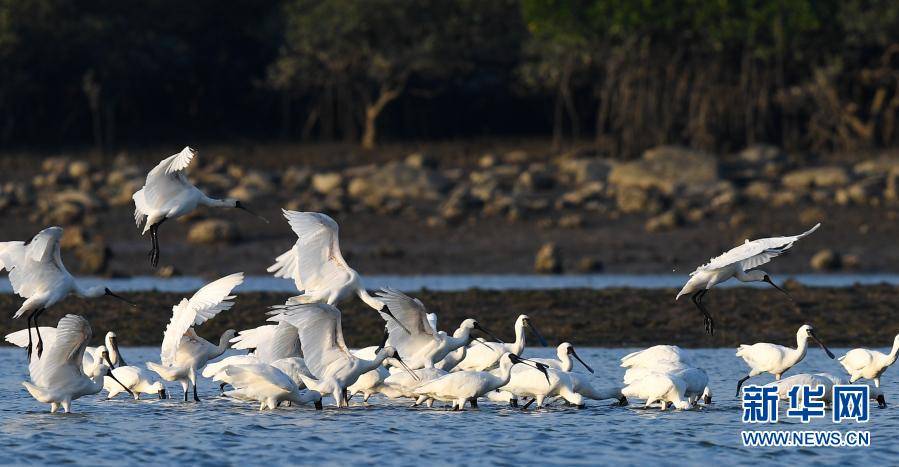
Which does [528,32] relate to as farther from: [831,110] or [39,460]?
[39,460]

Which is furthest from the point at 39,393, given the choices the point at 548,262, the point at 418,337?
the point at 548,262

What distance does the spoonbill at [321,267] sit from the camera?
1546 centimetres

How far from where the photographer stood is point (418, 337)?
16312 millimetres

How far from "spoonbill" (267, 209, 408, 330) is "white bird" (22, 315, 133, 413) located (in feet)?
5.88

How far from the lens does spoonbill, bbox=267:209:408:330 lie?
50.7ft

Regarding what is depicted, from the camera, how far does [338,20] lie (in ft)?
149

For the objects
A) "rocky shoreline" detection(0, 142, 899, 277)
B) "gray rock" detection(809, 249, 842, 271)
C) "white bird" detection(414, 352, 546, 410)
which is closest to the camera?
"white bird" detection(414, 352, 546, 410)

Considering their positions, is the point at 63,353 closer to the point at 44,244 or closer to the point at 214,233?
the point at 44,244

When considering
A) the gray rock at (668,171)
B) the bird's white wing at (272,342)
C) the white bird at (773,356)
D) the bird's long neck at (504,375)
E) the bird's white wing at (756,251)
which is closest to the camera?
the bird's white wing at (756,251)

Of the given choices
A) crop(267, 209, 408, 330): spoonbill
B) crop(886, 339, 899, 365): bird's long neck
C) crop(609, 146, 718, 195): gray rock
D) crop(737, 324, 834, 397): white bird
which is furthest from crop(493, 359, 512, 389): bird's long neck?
crop(609, 146, 718, 195): gray rock

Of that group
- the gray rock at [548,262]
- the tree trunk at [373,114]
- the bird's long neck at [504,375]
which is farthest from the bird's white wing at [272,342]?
the tree trunk at [373,114]

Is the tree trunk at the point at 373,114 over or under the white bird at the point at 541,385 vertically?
over

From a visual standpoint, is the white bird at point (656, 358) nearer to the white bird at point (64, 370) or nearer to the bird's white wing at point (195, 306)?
the bird's white wing at point (195, 306)

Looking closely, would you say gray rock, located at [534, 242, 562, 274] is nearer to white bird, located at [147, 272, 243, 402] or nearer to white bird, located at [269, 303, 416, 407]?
white bird, located at [147, 272, 243, 402]
